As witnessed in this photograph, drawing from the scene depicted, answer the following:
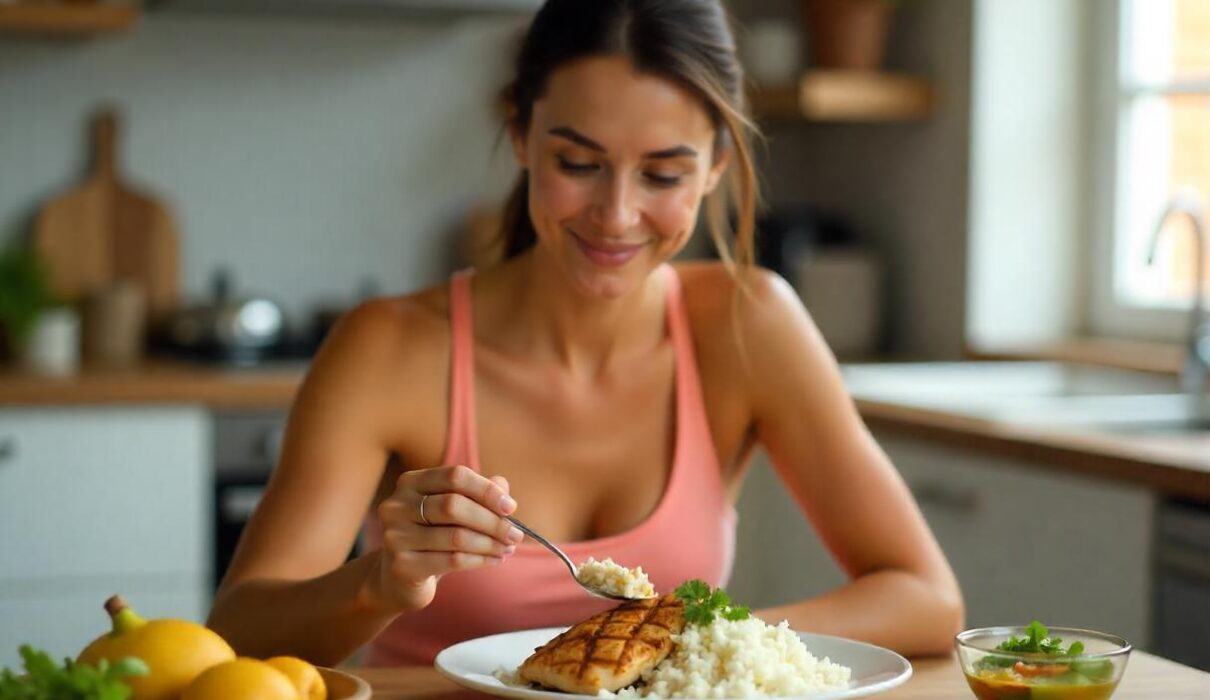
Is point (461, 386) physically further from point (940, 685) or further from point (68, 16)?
point (68, 16)

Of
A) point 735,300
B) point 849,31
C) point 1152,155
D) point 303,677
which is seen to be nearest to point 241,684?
point 303,677

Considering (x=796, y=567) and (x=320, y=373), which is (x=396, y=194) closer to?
(x=796, y=567)

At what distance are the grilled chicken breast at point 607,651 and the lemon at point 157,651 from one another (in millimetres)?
222

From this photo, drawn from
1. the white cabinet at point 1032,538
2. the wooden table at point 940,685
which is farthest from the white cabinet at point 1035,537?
the wooden table at point 940,685

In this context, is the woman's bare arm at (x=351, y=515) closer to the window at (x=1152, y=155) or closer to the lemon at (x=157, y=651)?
the lemon at (x=157, y=651)

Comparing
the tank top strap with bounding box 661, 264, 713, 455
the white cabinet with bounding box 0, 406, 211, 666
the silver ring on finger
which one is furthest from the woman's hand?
the white cabinet with bounding box 0, 406, 211, 666

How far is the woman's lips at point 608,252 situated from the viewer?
5.16 feet

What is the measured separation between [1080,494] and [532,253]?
995 mm

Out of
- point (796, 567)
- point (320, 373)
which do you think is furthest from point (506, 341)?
point (796, 567)

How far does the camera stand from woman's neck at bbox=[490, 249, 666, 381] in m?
1.75

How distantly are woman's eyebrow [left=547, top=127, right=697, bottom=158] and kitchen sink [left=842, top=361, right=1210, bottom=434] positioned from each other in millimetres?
1181

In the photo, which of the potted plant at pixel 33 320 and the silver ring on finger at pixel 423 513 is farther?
the potted plant at pixel 33 320

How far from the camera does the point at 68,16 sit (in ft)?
10.8

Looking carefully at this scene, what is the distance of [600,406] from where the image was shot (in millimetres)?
1755
